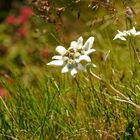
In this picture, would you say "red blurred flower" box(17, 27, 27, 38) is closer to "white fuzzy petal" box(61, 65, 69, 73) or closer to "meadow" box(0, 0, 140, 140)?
"meadow" box(0, 0, 140, 140)

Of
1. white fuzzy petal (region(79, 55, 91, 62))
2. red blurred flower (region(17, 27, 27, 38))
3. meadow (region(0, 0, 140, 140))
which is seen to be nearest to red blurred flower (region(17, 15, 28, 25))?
red blurred flower (region(17, 27, 27, 38))

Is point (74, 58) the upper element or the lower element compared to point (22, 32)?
lower

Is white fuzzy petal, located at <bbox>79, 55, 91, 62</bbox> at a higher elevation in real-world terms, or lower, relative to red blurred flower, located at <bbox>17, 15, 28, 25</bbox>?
lower

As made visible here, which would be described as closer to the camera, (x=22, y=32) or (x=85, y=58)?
(x=85, y=58)

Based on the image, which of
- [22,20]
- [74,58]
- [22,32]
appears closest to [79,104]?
[74,58]

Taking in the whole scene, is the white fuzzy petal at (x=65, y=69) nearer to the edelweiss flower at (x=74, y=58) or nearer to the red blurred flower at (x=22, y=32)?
the edelweiss flower at (x=74, y=58)

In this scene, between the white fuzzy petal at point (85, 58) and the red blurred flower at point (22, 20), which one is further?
the red blurred flower at point (22, 20)

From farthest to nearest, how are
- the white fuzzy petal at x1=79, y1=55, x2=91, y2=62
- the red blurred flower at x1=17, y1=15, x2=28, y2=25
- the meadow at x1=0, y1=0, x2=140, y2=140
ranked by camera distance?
the red blurred flower at x1=17, y1=15, x2=28, y2=25 < the meadow at x1=0, y1=0, x2=140, y2=140 < the white fuzzy petal at x1=79, y1=55, x2=91, y2=62

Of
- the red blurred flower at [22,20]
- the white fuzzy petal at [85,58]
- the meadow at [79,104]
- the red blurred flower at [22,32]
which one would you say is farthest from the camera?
the red blurred flower at [22,20]

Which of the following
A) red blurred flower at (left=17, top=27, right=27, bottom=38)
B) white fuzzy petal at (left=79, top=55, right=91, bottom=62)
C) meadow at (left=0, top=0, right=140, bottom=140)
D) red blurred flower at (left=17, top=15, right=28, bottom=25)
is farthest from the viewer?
red blurred flower at (left=17, top=15, right=28, bottom=25)

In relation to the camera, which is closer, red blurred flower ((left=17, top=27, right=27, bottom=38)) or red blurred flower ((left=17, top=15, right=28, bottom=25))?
red blurred flower ((left=17, top=27, right=27, bottom=38))

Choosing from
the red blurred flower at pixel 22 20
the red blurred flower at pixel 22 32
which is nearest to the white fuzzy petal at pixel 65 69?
the red blurred flower at pixel 22 32

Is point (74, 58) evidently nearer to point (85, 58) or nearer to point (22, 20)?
point (85, 58)
